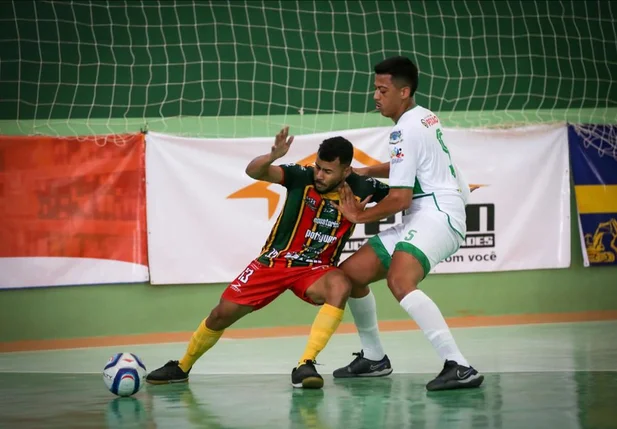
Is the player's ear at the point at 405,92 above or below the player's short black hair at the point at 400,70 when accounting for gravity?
below

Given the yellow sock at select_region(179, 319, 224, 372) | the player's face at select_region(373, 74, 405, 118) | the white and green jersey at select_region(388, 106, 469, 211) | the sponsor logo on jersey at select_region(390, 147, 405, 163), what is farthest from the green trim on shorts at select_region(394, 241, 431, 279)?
the yellow sock at select_region(179, 319, 224, 372)

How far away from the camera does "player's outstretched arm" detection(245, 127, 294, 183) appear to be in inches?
231

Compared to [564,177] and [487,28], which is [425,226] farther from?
[487,28]

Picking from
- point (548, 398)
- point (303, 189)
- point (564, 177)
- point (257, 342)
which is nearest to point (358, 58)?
point (564, 177)

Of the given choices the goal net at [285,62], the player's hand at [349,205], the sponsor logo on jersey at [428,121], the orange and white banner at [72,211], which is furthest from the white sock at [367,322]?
the goal net at [285,62]

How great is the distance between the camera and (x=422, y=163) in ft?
20.1

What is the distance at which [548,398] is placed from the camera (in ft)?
18.3

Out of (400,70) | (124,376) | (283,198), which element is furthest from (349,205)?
(283,198)

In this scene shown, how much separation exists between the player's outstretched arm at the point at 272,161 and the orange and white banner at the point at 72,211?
2844 mm

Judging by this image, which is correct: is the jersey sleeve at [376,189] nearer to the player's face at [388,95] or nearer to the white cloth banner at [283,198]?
the player's face at [388,95]

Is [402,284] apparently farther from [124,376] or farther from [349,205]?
[124,376]

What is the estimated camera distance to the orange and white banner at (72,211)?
8.46 m

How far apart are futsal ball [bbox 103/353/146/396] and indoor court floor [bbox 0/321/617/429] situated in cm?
7

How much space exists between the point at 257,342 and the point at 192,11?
318 centimetres
